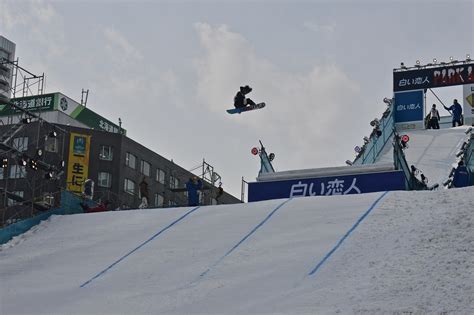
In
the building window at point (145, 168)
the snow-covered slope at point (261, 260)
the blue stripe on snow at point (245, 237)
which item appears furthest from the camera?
the building window at point (145, 168)

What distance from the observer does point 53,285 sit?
16.2 m

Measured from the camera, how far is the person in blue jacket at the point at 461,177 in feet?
70.4

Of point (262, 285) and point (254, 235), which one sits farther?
point (254, 235)

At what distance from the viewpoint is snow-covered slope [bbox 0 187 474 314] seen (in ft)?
43.0

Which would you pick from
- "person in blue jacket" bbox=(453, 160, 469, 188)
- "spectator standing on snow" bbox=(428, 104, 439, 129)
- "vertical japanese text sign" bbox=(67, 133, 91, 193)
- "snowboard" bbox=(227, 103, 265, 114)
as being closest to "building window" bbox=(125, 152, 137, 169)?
"vertical japanese text sign" bbox=(67, 133, 91, 193)

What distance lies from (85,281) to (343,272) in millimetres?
5030

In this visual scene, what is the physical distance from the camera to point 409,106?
31.2m

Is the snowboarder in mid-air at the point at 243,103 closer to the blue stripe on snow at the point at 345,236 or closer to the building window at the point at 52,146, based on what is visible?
the blue stripe on snow at the point at 345,236

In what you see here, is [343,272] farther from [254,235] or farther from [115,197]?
[115,197]

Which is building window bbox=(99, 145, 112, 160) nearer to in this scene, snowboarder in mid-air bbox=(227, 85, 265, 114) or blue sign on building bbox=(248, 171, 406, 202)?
snowboarder in mid-air bbox=(227, 85, 265, 114)

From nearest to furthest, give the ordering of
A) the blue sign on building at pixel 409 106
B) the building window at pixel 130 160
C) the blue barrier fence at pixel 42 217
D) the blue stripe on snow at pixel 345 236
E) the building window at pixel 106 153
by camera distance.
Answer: the blue stripe on snow at pixel 345 236, the blue barrier fence at pixel 42 217, the blue sign on building at pixel 409 106, the building window at pixel 106 153, the building window at pixel 130 160

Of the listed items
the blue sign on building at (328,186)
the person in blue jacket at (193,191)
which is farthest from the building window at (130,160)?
the blue sign on building at (328,186)

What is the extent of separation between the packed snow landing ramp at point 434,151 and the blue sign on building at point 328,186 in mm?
3164

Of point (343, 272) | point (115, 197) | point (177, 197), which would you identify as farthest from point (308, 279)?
point (177, 197)
